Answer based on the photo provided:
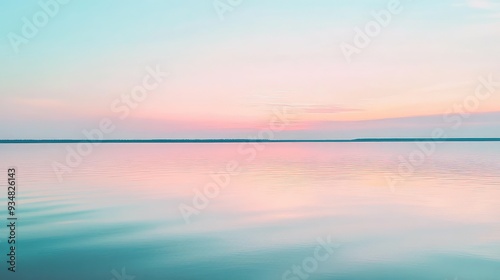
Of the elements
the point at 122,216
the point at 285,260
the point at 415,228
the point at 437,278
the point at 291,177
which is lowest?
the point at 437,278

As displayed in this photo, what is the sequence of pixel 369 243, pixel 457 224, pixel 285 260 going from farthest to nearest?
pixel 457 224 → pixel 369 243 → pixel 285 260

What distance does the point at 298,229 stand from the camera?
1252 cm

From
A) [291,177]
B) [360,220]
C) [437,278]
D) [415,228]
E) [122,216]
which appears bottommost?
[437,278]

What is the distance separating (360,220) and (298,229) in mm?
2309

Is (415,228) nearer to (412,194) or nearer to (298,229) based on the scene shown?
(298,229)

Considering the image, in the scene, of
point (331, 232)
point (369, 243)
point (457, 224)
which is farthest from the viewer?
point (457, 224)

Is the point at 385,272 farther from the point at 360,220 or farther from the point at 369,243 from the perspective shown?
the point at 360,220

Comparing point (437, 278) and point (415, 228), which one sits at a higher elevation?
point (415, 228)

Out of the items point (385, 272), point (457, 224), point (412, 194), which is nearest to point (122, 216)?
point (385, 272)

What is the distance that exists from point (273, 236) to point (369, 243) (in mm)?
2224

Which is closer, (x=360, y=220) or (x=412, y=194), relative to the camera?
(x=360, y=220)

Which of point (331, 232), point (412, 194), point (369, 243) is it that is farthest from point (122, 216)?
point (412, 194)

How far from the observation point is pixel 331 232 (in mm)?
12406

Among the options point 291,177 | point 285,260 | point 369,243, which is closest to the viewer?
point 285,260
